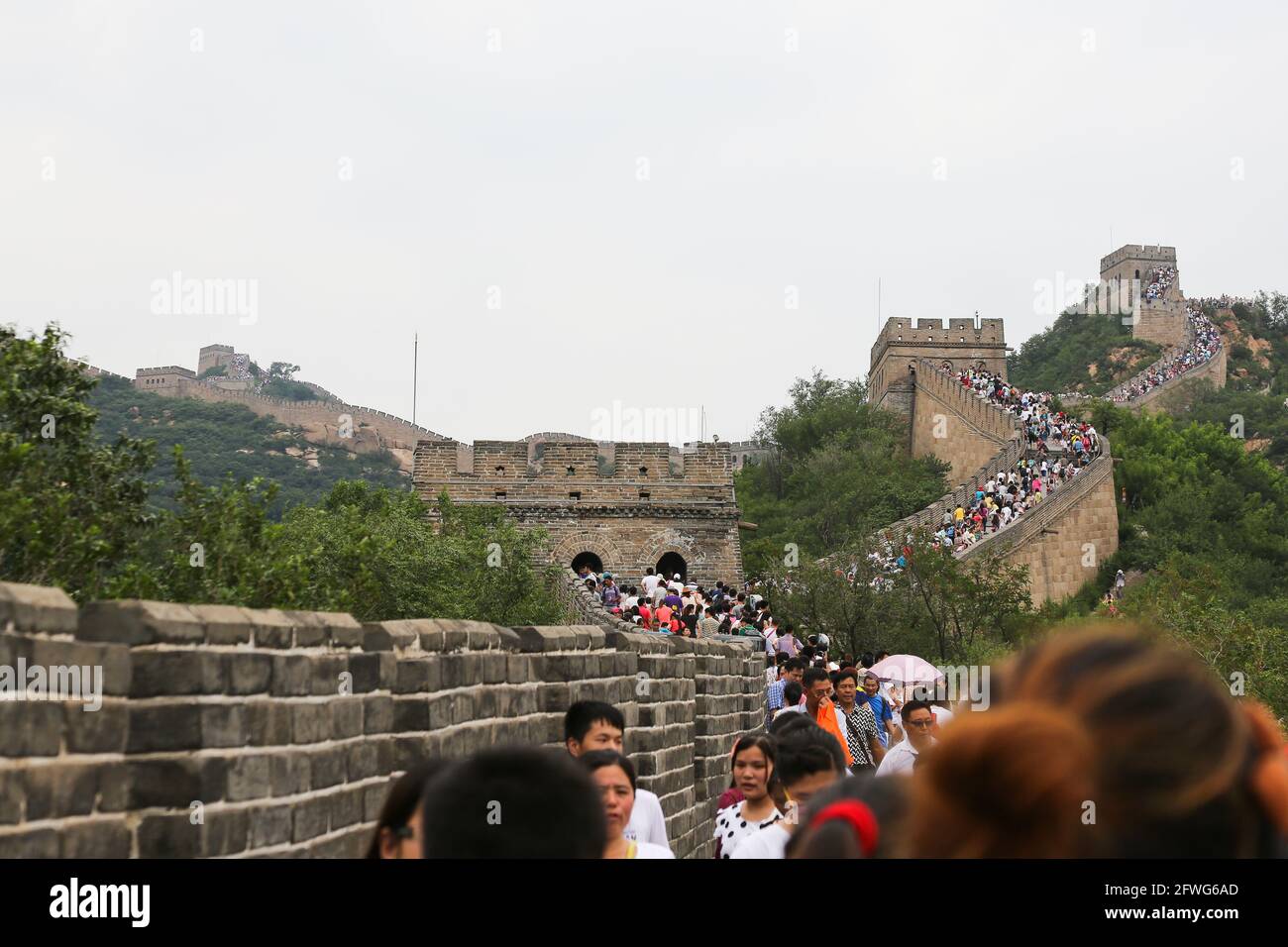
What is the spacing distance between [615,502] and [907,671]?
21.8 meters

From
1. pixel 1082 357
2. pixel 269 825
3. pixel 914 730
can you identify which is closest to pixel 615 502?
pixel 914 730

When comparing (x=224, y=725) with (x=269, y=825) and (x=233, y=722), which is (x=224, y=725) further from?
(x=269, y=825)

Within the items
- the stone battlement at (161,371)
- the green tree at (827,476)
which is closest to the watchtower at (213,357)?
the stone battlement at (161,371)

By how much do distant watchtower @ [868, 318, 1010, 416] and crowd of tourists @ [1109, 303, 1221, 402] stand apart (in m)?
8.38

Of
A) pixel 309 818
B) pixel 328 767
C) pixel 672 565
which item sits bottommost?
pixel 309 818

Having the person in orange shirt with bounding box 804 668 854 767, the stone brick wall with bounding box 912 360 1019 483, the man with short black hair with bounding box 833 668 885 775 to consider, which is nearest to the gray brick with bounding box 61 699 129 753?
the man with short black hair with bounding box 833 668 885 775

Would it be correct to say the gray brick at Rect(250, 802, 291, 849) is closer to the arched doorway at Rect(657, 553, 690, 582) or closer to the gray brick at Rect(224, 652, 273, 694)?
the gray brick at Rect(224, 652, 273, 694)

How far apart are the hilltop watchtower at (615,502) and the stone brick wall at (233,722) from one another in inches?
1113

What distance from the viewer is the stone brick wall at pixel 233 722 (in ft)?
12.5

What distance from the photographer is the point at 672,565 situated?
1437 inches

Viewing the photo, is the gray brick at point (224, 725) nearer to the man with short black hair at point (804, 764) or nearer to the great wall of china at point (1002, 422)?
the man with short black hair at point (804, 764)
